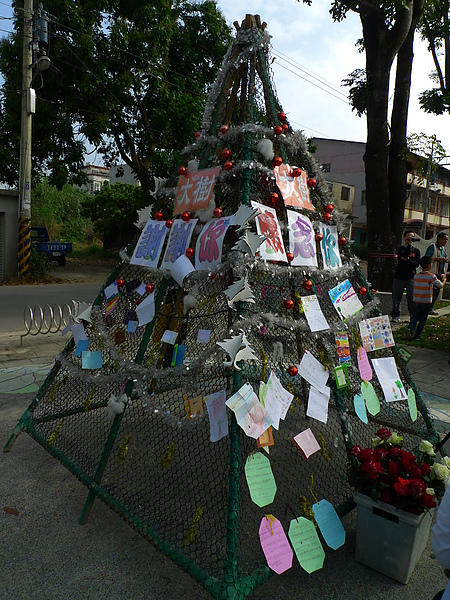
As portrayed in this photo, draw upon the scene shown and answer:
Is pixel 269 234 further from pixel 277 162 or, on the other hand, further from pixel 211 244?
pixel 277 162

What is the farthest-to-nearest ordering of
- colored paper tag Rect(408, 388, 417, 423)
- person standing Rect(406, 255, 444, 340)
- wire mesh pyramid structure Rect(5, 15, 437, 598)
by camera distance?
1. person standing Rect(406, 255, 444, 340)
2. colored paper tag Rect(408, 388, 417, 423)
3. wire mesh pyramid structure Rect(5, 15, 437, 598)

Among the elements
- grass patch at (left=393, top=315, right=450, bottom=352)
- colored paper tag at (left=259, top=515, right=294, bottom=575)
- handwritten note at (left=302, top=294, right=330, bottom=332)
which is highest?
handwritten note at (left=302, top=294, right=330, bottom=332)

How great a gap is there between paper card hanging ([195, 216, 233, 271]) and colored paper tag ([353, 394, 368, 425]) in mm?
1425

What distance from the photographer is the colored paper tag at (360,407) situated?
3155 mm

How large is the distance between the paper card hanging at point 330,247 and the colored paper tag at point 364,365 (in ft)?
2.18

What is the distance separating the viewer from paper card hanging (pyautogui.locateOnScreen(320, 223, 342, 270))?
3434mm

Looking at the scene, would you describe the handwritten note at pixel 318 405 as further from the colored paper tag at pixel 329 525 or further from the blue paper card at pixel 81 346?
the blue paper card at pixel 81 346

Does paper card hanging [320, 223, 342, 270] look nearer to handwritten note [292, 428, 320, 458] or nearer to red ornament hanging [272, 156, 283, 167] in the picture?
red ornament hanging [272, 156, 283, 167]

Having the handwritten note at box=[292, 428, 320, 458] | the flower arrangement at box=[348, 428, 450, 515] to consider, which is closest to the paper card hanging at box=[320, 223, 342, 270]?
the handwritten note at box=[292, 428, 320, 458]

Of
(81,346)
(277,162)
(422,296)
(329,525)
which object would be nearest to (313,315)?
(277,162)

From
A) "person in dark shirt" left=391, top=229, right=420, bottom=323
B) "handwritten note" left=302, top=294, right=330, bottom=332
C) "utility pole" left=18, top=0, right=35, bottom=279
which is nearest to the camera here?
"handwritten note" left=302, top=294, right=330, bottom=332

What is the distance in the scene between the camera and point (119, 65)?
16.4m

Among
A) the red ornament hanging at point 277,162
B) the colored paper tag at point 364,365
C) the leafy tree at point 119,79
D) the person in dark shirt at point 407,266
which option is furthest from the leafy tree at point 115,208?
the colored paper tag at point 364,365

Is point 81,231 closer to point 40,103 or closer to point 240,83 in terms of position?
point 40,103
